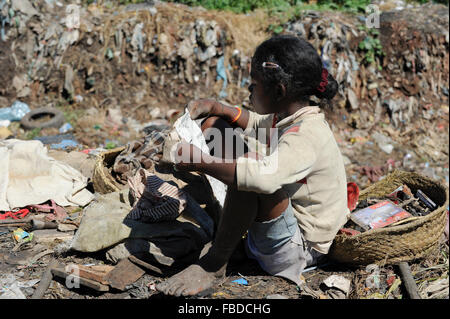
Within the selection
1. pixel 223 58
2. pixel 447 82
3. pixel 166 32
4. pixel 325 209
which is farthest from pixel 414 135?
pixel 325 209

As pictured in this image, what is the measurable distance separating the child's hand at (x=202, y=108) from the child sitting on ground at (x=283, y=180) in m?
0.56

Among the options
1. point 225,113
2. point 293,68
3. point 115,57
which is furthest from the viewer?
point 115,57

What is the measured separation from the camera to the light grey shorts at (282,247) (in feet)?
7.70

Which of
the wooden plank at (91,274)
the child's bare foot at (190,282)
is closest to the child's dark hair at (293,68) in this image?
the child's bare foot at (190,282)

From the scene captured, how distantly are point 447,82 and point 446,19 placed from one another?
3.67ft

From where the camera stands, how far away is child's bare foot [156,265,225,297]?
7.68ft

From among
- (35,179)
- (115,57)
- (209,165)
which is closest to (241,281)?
(209,165)

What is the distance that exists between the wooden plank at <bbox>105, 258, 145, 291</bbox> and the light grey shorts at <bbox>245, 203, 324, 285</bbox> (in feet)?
2.30

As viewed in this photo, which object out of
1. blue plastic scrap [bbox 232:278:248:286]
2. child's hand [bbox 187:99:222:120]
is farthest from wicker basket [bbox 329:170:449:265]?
child's hand [bbox 187:99:222:120]

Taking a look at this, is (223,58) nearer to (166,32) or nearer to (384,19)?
(166,32)

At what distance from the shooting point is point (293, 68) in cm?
224

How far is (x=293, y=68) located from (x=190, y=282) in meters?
1.30

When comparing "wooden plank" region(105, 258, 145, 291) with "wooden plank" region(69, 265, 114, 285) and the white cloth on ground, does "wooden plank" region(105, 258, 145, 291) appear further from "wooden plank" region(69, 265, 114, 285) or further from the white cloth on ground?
the white cloth on ground

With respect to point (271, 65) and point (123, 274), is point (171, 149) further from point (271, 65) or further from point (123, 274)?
point (123, 274)
